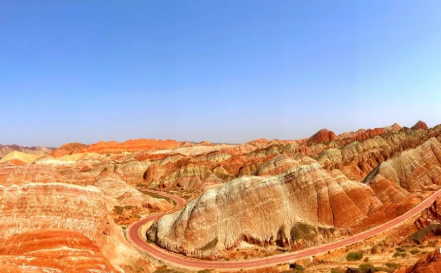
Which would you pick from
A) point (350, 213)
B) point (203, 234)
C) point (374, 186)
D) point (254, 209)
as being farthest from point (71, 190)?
point (374, 186)

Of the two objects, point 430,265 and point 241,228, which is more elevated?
point 430,265

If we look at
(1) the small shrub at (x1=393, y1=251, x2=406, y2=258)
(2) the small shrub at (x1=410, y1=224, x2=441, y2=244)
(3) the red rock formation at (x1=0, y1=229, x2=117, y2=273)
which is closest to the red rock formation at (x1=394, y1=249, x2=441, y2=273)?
(1) the small shrub at (x1=393, y1=251, x2=406, y2=258)

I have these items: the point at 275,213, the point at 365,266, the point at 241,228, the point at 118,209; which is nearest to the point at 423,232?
the point at 365,266

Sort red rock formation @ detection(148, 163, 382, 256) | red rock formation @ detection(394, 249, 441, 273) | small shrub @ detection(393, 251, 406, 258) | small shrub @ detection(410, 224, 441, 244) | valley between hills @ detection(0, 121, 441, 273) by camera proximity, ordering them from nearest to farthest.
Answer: red rock formation @ detection(394, 249, 441, 273)
valley between hills @ detection(0, 121, 441, 273)
small shrub @ detection(393, 251, 406, 258)
small shrub @ detection(410, 224, 441, 244)
red rock formation @ detection(148, 163, 382, 256)

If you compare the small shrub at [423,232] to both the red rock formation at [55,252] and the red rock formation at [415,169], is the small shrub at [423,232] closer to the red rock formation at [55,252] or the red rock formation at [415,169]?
the red rock formation at [415,169]

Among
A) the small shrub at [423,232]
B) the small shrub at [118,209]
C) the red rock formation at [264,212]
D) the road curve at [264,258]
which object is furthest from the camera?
the small shrub at [118,209]

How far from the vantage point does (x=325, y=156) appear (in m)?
124

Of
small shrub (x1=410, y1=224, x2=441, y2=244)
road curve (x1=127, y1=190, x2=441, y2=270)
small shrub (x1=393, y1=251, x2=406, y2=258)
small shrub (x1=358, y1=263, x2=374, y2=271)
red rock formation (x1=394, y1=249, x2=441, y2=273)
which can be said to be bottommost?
road curve (x1=127, y1=190, x2=441, y2=270)

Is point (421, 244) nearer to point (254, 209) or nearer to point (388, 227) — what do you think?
point (388, 227)

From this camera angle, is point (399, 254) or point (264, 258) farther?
point (264, 258)

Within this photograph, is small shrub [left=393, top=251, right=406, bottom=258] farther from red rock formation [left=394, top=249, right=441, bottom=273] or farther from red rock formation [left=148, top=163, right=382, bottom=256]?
red rock formation [left=394, top=249, right=441, bottom=273]

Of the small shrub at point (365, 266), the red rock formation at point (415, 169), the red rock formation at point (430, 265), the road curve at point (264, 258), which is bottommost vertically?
the road curve at point (264, 258)

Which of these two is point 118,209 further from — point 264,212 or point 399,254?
point 399,254

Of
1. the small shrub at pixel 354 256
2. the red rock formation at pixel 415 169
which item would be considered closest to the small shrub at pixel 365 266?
the small shrub at pixel 354 256
